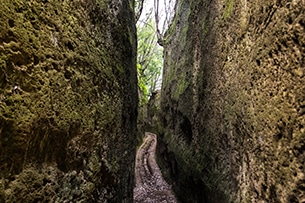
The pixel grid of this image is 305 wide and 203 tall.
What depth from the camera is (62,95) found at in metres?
2.43

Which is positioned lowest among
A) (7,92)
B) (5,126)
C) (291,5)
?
(5,126)

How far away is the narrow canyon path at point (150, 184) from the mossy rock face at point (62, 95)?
3776 millimetres

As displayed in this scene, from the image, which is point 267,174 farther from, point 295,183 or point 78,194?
point 78,194

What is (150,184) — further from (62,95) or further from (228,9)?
(62,95)

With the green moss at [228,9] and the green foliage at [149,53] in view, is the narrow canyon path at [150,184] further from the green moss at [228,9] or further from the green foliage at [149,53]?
the green foliage at [149,53]

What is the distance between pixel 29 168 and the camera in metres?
2.03

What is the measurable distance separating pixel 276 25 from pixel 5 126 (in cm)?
252

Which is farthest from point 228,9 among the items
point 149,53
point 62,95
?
point 149,53

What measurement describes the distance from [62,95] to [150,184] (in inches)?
274

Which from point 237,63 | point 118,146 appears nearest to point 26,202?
point 118,146

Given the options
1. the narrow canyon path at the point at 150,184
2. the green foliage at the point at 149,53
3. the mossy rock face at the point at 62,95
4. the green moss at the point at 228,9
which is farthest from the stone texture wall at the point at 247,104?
the green foliage at the point at 149,53

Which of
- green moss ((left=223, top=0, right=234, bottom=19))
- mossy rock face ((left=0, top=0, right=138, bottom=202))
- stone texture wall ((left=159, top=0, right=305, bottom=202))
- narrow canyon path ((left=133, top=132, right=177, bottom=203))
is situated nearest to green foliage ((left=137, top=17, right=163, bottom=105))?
narrow canyon path ((left=133, top=132, right=177, bottom=203))

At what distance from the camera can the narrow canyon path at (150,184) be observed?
7471 millimetres

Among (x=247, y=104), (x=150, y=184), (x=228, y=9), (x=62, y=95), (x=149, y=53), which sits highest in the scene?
(x=149, y=53)
